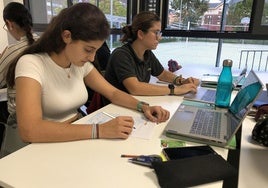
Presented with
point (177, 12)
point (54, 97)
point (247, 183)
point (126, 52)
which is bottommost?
point (247, 183)

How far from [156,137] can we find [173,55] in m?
2.50

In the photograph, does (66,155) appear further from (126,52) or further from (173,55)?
(173,55)

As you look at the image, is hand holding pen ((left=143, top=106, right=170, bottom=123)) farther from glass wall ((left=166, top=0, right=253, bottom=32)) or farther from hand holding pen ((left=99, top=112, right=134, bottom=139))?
glass wall ((left=166, top=0, right=253, bottom=32))

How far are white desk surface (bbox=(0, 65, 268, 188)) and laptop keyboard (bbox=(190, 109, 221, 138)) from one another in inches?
3.6

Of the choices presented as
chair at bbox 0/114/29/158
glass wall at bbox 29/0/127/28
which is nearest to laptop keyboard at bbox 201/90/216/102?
chair at bbox 0/114/29/158

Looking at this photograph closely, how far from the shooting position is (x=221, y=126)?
3.56 feet

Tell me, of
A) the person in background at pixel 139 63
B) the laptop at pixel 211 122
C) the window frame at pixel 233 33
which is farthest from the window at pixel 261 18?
the laptop at pixel 211 122

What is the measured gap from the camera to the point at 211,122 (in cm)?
113

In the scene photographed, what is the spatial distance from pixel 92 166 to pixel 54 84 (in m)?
0.56

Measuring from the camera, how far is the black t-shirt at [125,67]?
1683 mm

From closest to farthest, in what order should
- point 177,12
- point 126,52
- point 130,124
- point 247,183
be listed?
1. point 247,183
2. point 130,124
3. point 126,52
4. point 177,12

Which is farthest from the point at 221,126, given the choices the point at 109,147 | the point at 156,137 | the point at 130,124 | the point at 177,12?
the point at 177,12

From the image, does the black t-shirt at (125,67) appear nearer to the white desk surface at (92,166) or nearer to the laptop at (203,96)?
the laptop at (203,96)

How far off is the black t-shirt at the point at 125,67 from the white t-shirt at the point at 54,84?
39cm
